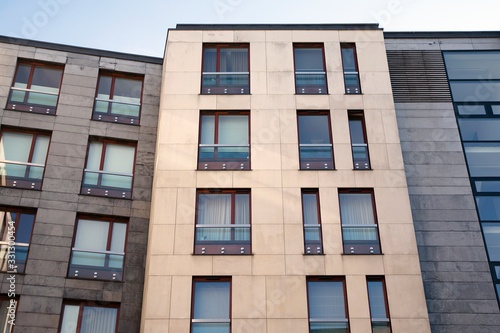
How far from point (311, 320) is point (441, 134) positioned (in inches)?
389

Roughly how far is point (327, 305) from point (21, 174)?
12356 millimetres

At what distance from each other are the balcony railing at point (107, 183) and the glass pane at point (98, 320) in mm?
4398

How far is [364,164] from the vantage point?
20562 mm

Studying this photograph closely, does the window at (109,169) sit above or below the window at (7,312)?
above

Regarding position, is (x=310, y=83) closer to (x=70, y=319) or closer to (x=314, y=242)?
(x=314, y=242)

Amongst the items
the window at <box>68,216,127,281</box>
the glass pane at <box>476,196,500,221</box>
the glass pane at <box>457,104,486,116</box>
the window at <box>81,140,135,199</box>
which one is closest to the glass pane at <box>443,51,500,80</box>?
the glass pane at <box>457,104,486,116</box>

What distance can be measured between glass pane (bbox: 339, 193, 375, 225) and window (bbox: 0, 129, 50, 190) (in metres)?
11.4

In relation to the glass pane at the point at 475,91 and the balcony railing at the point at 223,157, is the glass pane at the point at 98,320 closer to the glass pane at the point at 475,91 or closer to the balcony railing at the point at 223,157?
the balcony railing at the point at 223,157

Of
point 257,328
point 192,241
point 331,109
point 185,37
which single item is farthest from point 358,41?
point 257,328

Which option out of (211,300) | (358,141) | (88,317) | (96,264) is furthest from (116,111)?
(358,141)

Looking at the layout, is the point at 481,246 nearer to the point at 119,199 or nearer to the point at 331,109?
the point at 331,109

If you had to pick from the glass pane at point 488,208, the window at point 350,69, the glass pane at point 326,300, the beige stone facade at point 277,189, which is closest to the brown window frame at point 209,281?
the beige stone facade at point 277,189

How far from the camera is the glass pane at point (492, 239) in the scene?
19977mm

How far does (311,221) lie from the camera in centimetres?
1944
